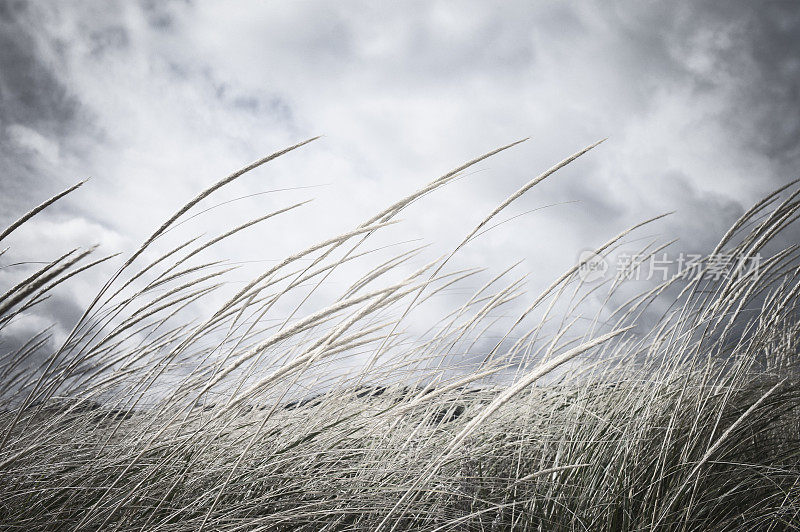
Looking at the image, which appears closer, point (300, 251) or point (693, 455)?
point (300, 251)

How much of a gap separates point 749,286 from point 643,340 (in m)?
0.45

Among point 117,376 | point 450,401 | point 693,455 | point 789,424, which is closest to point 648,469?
point 693,455

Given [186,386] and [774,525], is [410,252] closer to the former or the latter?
[186,386]

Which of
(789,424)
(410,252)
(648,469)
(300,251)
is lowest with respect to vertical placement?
(648,469)

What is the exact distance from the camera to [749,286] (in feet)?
5.64

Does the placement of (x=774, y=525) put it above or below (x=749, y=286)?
below

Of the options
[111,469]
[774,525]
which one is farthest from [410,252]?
[774,525]

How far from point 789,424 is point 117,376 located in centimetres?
265

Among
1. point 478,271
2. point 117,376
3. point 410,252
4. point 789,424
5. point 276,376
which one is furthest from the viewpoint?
point 789,424

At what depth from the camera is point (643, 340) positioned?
77.9 inches

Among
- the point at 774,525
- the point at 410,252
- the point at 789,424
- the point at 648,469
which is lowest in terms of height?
the point at 774,525

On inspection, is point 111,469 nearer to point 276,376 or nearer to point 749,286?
point 276,376

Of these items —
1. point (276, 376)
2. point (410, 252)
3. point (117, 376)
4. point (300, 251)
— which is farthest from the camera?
point (117, 376)

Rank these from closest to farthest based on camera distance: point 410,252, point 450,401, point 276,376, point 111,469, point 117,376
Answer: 1. point 276,376
2. point 111,469
3. point 410,252
4. point 117,376
5. point 450,401
